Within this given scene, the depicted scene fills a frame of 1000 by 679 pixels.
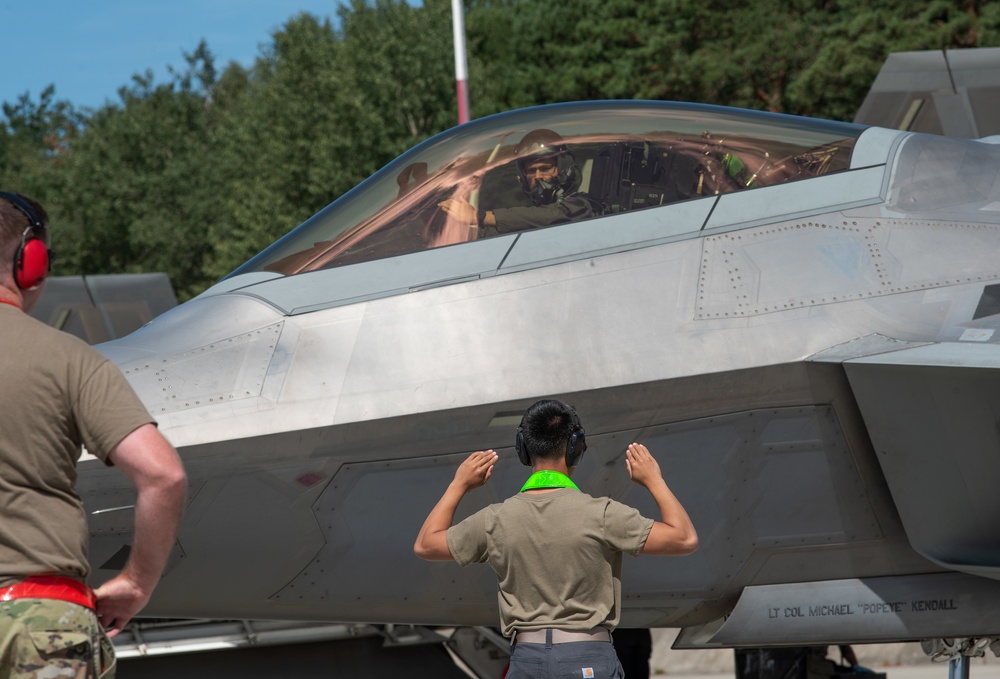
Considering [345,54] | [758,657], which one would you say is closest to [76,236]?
[345,54]

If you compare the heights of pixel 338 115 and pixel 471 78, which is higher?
pixel 471 78

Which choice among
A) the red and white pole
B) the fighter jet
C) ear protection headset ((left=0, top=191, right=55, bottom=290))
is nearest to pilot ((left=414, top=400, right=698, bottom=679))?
the fighter jet

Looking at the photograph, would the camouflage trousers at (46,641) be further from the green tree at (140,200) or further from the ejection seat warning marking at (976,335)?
the green tree at (140,200)

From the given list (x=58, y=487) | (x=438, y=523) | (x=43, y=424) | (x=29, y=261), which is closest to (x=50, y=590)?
(x=58, y=487)

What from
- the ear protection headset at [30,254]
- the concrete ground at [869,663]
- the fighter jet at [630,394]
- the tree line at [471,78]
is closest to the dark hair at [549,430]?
the fighter jet at [630,394]

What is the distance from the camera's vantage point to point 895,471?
441 centimetres

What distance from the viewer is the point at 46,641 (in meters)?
2.46

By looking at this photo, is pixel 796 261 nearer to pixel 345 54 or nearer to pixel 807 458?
pixel 807 458

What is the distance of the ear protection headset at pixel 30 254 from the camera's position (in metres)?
2.63

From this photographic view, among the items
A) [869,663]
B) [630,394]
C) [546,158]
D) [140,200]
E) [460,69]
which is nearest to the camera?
[630,394]

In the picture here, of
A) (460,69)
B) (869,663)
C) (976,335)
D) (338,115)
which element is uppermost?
(338,115)

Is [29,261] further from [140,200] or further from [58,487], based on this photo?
[140,200]

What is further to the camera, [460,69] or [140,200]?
[140,200]

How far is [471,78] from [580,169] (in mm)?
33741
